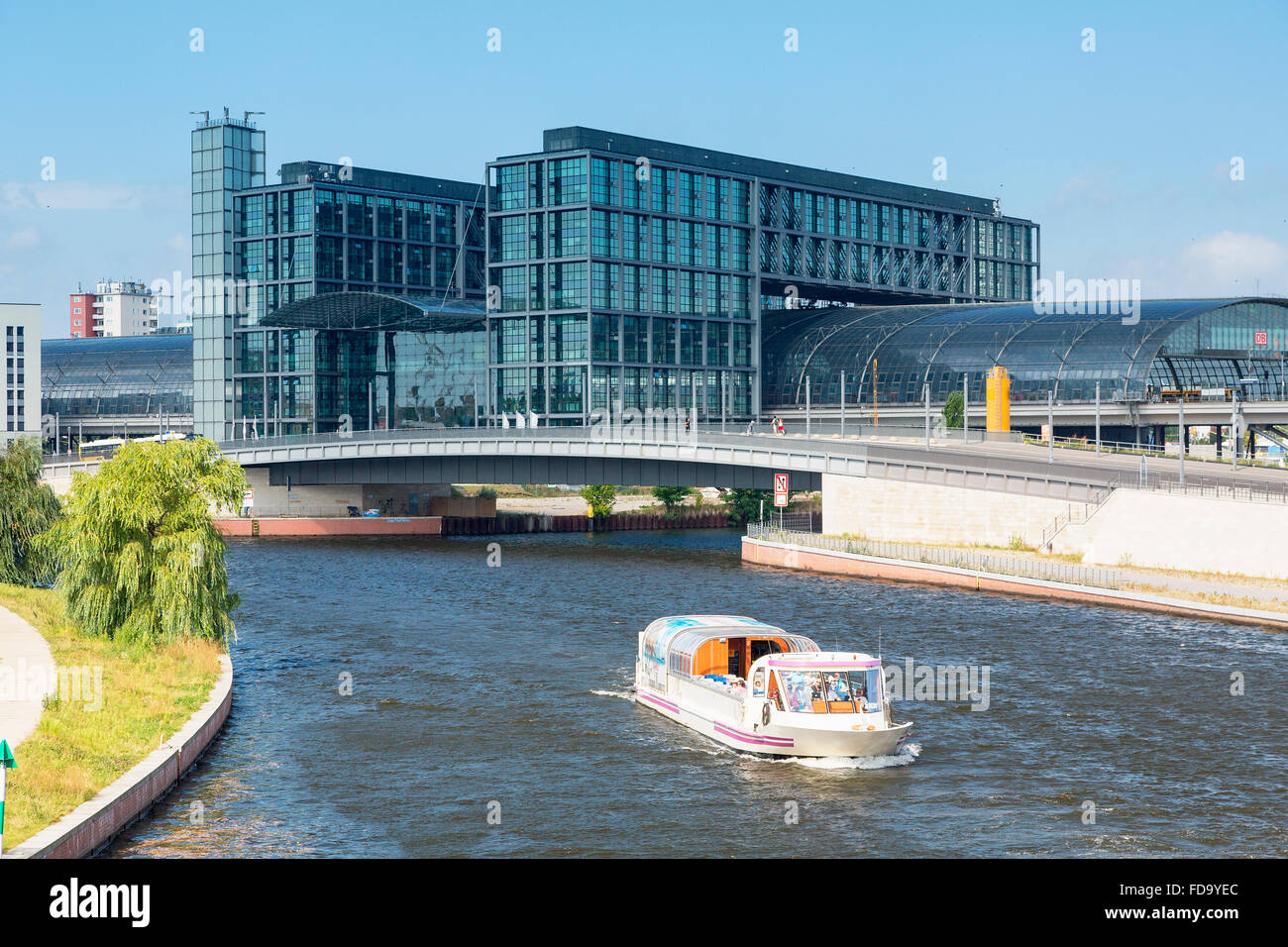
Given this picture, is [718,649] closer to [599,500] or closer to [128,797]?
[128,797]

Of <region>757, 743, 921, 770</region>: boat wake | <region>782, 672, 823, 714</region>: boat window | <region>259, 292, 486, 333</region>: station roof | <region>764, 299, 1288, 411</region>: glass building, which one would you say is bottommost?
<region>757, 743, 921, 770</region>: boat wake

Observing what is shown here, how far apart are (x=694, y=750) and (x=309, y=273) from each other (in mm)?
142518

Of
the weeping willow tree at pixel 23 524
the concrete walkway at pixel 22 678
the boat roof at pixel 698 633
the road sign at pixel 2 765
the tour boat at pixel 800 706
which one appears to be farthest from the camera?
the weeping willow tree at pixel 23 524

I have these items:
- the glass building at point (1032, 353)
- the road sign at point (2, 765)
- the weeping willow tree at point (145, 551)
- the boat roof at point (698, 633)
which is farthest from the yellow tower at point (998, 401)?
the road sign at point (2, 765)

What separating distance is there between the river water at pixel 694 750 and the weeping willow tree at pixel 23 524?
9671 mm

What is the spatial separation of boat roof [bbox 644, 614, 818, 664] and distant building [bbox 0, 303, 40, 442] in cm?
16792

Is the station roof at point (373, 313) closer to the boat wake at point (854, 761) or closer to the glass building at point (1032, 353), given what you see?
the glass building at point (1032, 353)

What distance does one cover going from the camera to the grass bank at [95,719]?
2686 cm

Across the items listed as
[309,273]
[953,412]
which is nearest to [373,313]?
[309,273]

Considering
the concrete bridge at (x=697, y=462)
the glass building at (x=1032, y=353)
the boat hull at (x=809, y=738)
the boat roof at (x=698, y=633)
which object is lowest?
the boat hull at (x=809, y=738)

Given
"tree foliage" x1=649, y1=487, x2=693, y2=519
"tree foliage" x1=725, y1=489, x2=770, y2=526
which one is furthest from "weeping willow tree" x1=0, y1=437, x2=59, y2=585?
"tree foliage" x1=725, y1=489, x2=770, y2=526

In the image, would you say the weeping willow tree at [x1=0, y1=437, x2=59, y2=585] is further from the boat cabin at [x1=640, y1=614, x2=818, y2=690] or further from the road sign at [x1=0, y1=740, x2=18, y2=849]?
the road sign at [x1=0, y1=740, x2=18, y2=849]

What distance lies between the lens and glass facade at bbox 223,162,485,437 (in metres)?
171
